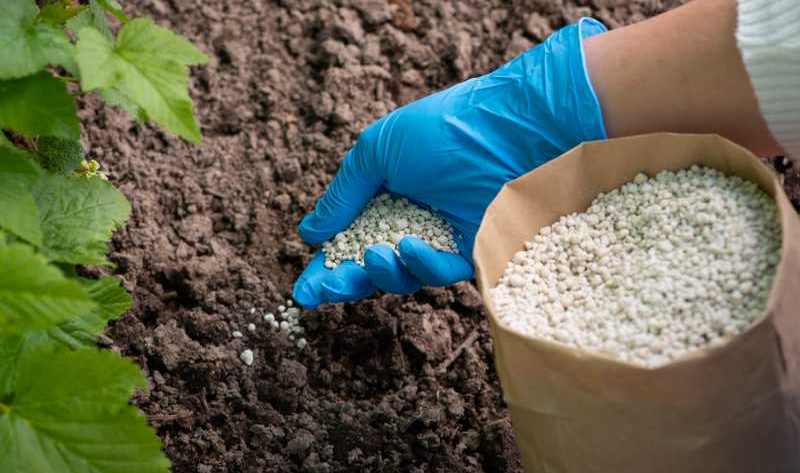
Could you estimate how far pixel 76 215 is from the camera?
3.71 ft

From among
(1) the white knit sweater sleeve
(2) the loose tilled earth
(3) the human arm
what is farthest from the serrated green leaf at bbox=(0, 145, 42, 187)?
(1) the white knit sweater sleeve

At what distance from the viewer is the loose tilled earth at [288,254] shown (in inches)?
57.7

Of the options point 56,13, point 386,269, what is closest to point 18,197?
point 56,13

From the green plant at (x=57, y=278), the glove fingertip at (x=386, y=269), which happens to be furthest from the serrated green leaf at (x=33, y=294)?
the glove fingertip at (x=386, y=269)

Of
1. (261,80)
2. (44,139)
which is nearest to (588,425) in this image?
(44,139)

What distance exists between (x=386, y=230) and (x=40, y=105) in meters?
0.67

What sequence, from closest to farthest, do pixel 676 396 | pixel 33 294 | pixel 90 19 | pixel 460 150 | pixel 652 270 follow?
pixel 33 294 < pixel 676 396 < pixel 652 270 < pixel 90 19 < pixel 460 150

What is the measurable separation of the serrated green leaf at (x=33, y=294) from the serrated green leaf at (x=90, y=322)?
0.64ft

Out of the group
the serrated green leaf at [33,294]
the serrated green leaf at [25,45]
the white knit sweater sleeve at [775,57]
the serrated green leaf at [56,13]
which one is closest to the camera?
the serrated green leaf at [33,294]

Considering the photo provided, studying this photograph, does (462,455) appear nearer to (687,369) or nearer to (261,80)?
(687,369)

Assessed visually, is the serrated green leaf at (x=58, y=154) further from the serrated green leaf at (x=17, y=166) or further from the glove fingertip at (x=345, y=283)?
the glove fingertip at (x=345, y=283)

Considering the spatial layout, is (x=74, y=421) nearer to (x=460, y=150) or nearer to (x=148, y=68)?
(x=148, y=68)

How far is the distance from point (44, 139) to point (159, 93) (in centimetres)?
39

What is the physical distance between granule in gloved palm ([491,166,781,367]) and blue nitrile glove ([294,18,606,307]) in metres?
0.22
